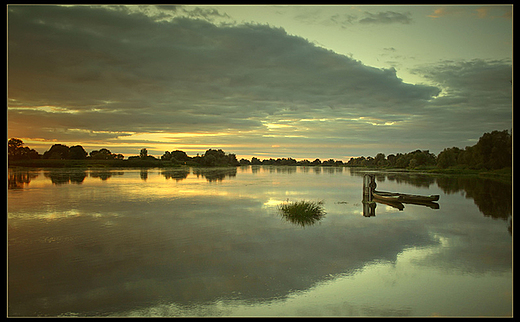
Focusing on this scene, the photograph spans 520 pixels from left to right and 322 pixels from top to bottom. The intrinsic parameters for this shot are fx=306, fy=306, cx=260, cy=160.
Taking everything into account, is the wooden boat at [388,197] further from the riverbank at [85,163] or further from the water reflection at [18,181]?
the riverbank at [85,163]

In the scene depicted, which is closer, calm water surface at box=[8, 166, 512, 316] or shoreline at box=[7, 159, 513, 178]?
calm water surface at box=[8, 166, 512, 316]

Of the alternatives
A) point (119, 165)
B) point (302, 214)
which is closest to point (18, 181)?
point (302, 214)

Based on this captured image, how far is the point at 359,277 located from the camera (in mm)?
10406

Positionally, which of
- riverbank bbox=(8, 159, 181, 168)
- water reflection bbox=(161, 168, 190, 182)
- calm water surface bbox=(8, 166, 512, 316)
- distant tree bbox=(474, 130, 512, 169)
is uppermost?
distant tree bbox=(474, 130, 512, 169)

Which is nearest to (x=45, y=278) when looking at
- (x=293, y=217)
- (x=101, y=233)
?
(x=101, y=233)

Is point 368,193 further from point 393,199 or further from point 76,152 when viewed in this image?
point 76,152

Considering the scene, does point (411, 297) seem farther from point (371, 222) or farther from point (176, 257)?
point (371, 222)

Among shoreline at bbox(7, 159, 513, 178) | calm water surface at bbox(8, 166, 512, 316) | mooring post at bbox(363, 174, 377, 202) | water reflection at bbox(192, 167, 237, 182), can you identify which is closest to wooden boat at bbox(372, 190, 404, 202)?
mooring post at bbox(363, 174, 377, 202)

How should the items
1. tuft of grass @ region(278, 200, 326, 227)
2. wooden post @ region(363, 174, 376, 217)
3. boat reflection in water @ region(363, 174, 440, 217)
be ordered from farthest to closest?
boat reflection in water @ region(363, 174, 440, 217), wooden post @ region(363, 174, 376, 217), tuft of grass @ region(278, 200, 326, 227)

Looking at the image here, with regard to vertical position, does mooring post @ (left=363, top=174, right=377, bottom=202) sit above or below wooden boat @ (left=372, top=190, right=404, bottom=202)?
above

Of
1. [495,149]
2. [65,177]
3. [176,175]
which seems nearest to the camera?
[65,177]

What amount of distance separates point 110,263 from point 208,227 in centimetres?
688

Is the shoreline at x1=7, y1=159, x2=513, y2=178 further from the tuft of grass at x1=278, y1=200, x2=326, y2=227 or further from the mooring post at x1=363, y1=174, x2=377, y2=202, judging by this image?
the tuft of grass at x1=278, y1=200, x2=326, y2=227
